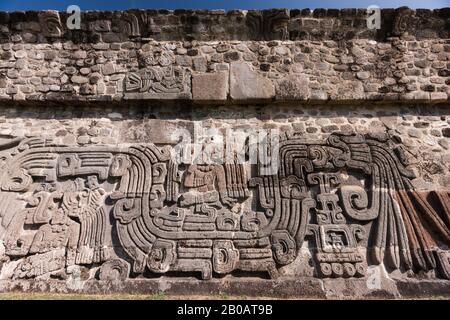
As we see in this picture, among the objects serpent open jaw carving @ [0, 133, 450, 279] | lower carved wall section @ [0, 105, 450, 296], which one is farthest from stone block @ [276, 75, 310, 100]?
serpent open jaw carving @ [0, 133, 450, 279]

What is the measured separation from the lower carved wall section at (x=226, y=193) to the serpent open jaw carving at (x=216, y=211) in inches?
0.5

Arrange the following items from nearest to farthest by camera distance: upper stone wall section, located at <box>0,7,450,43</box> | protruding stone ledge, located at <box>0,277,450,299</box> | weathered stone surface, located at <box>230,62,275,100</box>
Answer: protruding stone ledge, located at <box>0,277,450,299</box> → weathered stone surface, located at <box>230,62,275,100</box> → upper stone wall section, located at <box>0,7,450,43</box>

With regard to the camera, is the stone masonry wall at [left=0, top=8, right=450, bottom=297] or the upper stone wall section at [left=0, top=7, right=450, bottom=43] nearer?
the stone masonry wall at [left=0, top=8, right=450, bottom=297]

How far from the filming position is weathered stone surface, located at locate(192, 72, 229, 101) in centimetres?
386

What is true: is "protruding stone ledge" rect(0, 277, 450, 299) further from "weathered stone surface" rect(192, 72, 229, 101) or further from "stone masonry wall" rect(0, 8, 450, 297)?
"weathered stone surface" rect(192, 72, 229, 101)

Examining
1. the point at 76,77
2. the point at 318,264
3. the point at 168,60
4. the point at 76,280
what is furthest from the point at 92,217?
the point at 318,264

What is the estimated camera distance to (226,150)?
147 inches

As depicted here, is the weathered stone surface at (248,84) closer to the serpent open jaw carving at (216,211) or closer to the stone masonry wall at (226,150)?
the stone masonry wall at (226,150)

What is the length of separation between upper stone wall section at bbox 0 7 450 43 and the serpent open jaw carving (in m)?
1.47

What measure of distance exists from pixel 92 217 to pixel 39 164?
100 centimetres

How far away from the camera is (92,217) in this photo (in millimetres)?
3430

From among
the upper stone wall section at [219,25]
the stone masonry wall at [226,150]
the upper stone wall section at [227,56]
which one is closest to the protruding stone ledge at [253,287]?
the stone masonry wall at [226,150]

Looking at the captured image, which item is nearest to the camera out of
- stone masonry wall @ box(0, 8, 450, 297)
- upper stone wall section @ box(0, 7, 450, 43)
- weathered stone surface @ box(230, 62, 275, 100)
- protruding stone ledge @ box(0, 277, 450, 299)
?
protruding stone ledge @ box(0, 277, 450, 299)

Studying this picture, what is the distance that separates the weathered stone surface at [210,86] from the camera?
386cm
